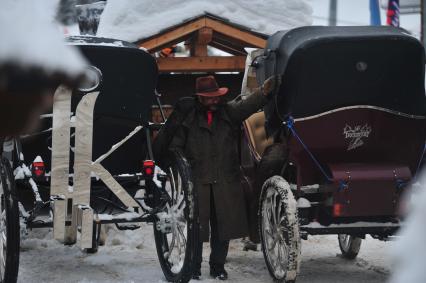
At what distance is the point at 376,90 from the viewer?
5.46m

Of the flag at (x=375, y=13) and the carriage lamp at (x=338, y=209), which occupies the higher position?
the flag at (x=375, y=13)

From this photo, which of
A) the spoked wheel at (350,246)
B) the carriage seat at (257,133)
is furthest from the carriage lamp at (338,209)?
the spoked wheel at (350,246)

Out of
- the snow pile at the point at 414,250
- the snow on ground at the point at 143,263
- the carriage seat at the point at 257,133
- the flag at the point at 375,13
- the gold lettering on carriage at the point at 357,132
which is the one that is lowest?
the snow on ground at the point at 143,263

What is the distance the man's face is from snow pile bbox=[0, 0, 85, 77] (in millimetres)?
4670

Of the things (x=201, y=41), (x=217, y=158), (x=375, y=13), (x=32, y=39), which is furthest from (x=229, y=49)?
(x=32, y=39)

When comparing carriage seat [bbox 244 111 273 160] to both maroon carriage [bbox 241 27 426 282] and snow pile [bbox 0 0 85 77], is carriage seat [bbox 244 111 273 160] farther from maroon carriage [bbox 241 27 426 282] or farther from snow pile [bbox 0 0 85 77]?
snow pile [bbox 0 0 85 77]

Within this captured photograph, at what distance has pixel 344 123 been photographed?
5414 millimetres

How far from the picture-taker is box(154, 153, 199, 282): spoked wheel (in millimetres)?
4689

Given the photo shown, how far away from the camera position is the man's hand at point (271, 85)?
5504 mm

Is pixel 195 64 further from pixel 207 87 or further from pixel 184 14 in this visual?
pixel 207 87

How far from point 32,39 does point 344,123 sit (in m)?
4.72

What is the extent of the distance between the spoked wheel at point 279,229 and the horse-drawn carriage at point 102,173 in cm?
61

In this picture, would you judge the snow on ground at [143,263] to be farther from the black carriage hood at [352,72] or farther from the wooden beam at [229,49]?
the wooden beam at [229,49]

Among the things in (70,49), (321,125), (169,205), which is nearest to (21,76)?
(70,49)
